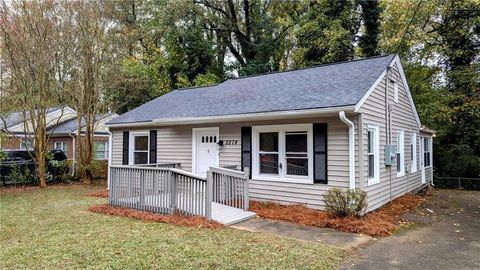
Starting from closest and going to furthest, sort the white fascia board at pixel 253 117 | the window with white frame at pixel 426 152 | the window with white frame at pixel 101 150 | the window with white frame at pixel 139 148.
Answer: the white fascia board at pixel 253 117 → the window with white frame at pixel 139 148 → the window with white frame at pixel 426 152 → the window with white frame at pixel 101 150

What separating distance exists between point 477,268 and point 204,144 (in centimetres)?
763

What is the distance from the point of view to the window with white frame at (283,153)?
27.8 feet

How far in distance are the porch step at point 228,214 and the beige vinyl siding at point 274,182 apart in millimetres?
1263

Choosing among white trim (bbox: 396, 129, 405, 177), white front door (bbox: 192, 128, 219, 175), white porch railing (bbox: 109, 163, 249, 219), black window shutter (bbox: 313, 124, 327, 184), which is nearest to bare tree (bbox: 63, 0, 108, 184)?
white front door (bbox: 192, 128, 219, 175)

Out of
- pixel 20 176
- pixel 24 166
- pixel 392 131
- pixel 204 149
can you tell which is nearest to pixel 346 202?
pixel 392 131

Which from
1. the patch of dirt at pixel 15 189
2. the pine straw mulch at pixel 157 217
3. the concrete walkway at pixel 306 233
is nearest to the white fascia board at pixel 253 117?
the concrete walkway at pixel 306 233

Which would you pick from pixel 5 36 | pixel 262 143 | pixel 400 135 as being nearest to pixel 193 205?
pixel 262 143

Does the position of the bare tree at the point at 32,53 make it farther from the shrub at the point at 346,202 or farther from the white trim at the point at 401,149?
the white trim at the point at 401,149

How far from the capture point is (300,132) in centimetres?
859

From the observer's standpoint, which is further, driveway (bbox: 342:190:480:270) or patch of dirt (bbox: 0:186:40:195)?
patch of dirt (bbox: 0:186:40:195)

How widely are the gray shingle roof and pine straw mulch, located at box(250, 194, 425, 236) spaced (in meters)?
2.50

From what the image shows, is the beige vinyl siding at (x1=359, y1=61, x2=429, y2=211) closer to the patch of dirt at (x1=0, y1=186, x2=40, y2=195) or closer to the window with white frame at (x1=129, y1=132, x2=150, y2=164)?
the window with white frame at (x1=129, y1=132, x2=150, y2=164)

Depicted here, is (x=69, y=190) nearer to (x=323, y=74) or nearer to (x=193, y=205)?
(x=193, y=205)

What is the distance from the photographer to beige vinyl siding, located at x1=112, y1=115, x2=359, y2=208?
25.8 ft
